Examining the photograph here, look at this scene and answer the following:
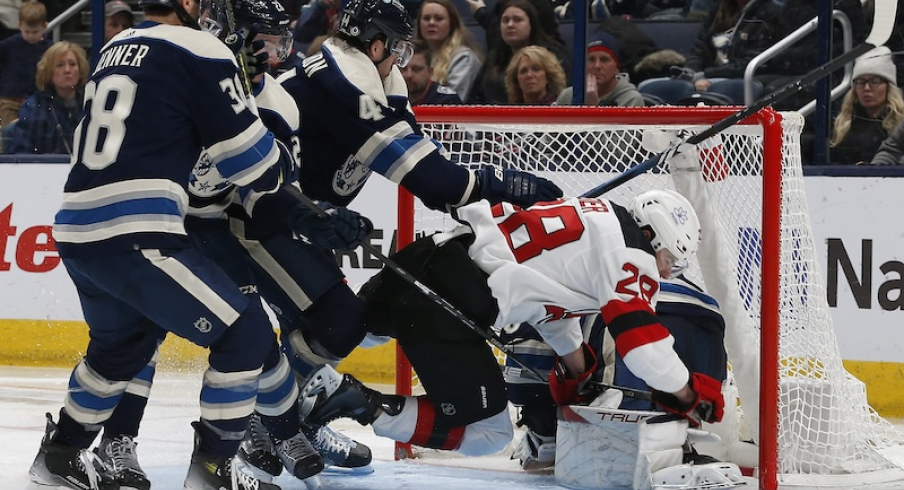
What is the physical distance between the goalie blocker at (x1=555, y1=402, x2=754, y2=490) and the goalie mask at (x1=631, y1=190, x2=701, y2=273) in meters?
0.40

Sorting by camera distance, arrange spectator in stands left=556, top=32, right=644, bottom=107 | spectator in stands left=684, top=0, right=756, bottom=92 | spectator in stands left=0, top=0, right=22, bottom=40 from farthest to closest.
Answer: spectator in stands left=0, top=0, right=22, bottom=40 → spectator in stands left=684, top=0, right=756, bottom=92 → spectator in stands left=556, top=32, right=644, bottom=107

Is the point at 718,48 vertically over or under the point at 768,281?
over

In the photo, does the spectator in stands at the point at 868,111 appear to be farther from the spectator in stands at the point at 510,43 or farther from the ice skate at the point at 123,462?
the ice skate at the point at 123,462

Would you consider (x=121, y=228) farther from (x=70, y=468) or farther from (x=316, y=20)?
(x=316, y=20)

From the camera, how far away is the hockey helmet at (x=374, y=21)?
11.2 ft

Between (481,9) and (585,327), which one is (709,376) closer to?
(585,327)

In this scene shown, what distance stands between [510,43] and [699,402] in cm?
243

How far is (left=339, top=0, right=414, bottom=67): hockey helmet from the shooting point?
3414 mm

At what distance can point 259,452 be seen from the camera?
3447mm

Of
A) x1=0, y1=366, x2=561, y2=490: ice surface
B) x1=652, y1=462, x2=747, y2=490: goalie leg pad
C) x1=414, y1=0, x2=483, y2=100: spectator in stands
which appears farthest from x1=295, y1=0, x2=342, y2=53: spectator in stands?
x1=652, y1=462, x2=747, y2=490: goalie leg pad

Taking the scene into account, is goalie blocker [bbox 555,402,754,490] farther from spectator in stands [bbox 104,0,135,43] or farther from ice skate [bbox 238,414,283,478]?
spectator in stands [bbox 104,0,135,43]

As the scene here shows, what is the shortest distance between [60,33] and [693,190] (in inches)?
144

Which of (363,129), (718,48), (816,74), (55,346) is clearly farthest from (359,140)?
(55,346)

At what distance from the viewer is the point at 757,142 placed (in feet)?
12.2
